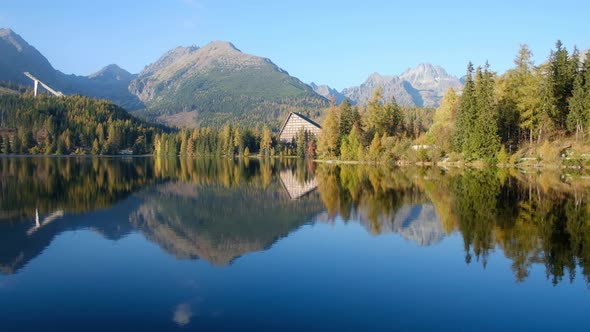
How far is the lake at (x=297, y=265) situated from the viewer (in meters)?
12.5

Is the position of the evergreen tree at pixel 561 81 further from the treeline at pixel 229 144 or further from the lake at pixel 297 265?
the treeline at pixel 229 144

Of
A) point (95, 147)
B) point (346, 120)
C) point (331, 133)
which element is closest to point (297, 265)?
point (331, 133)

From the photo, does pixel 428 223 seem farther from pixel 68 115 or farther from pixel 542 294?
pixel 68 115

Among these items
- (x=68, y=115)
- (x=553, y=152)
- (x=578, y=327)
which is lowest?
(x=578, y=327)

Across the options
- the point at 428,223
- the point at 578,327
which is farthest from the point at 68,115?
the point at 578,327

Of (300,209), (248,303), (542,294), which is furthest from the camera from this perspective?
(300,209)

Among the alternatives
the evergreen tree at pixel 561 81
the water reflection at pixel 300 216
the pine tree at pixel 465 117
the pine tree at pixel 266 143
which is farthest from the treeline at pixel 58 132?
the evergreen tree at pixel 561 81

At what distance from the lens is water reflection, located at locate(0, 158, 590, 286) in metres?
19.4

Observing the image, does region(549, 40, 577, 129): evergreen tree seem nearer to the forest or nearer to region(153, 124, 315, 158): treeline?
the forest

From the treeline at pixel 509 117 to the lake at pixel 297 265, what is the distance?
40.8 metres

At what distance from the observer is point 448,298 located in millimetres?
14125

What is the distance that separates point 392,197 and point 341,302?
24.0m

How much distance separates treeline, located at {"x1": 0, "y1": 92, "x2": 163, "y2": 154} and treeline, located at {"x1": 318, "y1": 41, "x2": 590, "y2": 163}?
394 feet

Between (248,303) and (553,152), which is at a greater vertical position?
(553,152)
